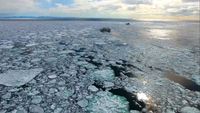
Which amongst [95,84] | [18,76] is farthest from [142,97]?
[18,76]

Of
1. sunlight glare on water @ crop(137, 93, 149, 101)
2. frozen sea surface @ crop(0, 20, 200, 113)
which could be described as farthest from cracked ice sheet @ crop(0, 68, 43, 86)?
sunlight glare on water @ crop(137, 93, 149, 101)

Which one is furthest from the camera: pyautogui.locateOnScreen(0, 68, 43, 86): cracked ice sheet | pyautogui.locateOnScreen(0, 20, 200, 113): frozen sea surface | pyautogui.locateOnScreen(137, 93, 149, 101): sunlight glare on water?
pyautogui.locateOnScreen(0, 68, 43, 86): cracked ice sheet

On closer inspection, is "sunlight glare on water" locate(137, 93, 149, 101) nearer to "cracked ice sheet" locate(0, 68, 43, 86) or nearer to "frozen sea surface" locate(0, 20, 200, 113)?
"frozen sea surface" locate(0, 20, 200, 113)

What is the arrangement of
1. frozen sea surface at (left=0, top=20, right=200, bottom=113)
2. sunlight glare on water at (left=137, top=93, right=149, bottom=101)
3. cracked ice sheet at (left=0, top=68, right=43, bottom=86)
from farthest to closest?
cracked ice sheet at (left=0, top=68, right=43, bottom=86)
sunlight glare on water at (left=137, top=93, right=149, bottom=101)
frozen sea surface at (left=0, top=20, right=200, bottom=113)

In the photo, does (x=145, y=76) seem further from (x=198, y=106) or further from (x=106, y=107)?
(x=106, y=107)

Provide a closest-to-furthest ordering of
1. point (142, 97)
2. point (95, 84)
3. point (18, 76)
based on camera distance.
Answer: point (142, 97), point (95, 84), point (18, 76)

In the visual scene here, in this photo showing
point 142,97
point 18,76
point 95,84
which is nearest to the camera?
point 142,97

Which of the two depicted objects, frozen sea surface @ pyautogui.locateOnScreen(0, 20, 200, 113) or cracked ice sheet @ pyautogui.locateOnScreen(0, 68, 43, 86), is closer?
frozen sea surface @ pyautogui.locateOnScreen(0, 20, 200, 113)

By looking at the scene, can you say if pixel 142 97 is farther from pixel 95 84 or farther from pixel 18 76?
pixel 18 76

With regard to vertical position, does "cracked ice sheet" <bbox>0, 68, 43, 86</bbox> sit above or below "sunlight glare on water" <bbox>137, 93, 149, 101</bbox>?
above

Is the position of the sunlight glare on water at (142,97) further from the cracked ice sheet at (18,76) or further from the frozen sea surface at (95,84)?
the cracked ice sheet at (18,76)
